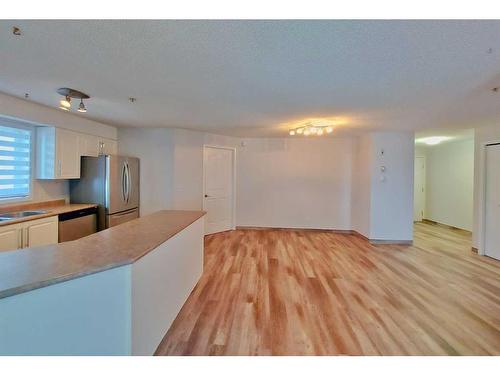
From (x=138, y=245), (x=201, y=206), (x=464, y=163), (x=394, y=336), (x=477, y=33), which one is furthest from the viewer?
(x=464, y=163)

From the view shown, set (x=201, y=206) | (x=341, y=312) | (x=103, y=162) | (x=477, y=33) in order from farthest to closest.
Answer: (x=201, y=206) → (x=103, y=162) → (x=341, y=312) → (x=477, y=33)

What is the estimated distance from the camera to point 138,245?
5.69 ft

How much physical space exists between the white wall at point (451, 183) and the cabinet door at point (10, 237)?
28.5ft

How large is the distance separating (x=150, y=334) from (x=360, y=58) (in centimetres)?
254

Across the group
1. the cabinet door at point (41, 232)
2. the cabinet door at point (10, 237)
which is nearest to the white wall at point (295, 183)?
the cabinet door at point (41, 232)

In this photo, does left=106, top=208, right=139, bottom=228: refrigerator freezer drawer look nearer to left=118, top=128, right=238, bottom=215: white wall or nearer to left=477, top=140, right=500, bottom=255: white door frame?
left=118, top=128, right=238, bottom=215: white wall

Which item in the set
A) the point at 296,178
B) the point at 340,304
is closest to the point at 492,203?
the point at 296,178

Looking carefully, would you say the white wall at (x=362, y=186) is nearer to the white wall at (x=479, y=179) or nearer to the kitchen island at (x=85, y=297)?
the white wall at (x=479, y=179)

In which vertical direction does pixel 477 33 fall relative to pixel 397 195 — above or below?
above

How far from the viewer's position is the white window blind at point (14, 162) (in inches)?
125

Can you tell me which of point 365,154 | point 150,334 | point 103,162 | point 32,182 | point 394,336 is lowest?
point 394,336
